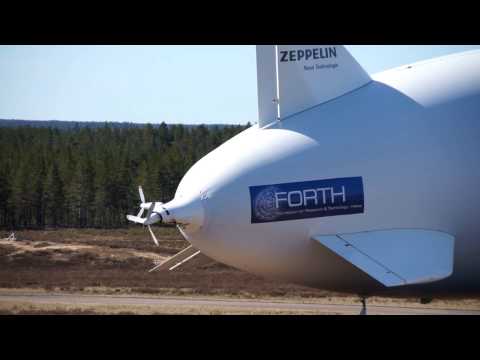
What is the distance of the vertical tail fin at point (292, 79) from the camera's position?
656 inches

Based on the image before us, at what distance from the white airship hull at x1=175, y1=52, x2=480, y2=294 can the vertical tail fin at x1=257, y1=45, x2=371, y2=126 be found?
0.27 m

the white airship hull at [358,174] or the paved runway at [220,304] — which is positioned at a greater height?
→ the white airship hull at [358,174]

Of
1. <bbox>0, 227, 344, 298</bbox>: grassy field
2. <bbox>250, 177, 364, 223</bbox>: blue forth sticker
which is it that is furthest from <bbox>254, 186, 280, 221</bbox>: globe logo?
<bbox>0, 227, 344, 298</bbox>: grassy field

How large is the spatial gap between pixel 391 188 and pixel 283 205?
2.28 metres

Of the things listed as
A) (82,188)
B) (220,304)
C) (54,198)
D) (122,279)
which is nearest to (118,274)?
(122,279)

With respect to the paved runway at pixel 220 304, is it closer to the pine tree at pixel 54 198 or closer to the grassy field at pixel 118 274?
the grassy field at pixel 118 274

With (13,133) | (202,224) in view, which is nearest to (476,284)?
(202,224)

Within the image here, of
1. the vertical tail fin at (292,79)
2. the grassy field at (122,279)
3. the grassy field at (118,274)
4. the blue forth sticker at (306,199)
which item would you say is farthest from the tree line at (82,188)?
the blue forth sticker at (306,199)

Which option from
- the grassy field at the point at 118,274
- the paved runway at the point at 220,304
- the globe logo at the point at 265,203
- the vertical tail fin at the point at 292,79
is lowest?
the paved runway at the point at 220,304

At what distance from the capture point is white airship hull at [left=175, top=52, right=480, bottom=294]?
15.6 m

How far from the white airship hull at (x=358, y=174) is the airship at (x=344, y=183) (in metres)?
0.02
